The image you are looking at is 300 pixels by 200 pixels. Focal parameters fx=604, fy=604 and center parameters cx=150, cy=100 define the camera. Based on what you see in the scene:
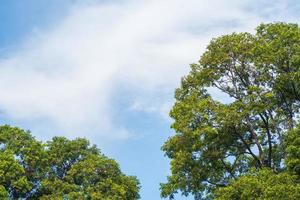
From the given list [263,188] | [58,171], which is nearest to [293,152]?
[263,188]

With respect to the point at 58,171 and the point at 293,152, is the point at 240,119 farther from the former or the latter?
the point at 58,171

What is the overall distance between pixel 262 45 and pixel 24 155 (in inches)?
756

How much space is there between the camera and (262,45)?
116 ft

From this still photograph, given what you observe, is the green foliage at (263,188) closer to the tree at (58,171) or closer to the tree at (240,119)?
the tree at (240,119)

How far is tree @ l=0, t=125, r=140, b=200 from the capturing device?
137 ft

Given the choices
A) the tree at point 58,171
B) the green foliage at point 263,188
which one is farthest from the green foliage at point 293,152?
the tree at point 58,171

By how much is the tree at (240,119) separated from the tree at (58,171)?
28.3ft

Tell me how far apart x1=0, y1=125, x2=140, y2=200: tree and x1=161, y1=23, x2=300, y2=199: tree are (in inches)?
340

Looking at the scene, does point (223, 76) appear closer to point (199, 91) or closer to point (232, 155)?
point (199, 91)

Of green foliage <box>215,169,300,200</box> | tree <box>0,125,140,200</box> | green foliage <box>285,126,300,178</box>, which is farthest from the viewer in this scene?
tree <box>0,125,140,200</box>

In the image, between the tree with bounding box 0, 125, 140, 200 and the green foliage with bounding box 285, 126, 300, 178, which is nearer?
the green foliage with bounding box 285, 126, 300, 178

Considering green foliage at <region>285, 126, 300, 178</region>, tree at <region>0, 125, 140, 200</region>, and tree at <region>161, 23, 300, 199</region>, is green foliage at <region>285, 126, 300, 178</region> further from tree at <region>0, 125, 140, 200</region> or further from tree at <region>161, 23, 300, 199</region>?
tree at <region>0, 125, 140, 200</region>

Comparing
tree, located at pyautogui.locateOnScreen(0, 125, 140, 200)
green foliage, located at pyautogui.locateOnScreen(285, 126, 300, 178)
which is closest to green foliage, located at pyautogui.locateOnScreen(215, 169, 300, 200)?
green foliage, located at pyautogui.locateOnScreen(285, 126, 300, 178)

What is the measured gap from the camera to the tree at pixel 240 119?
34250mm
